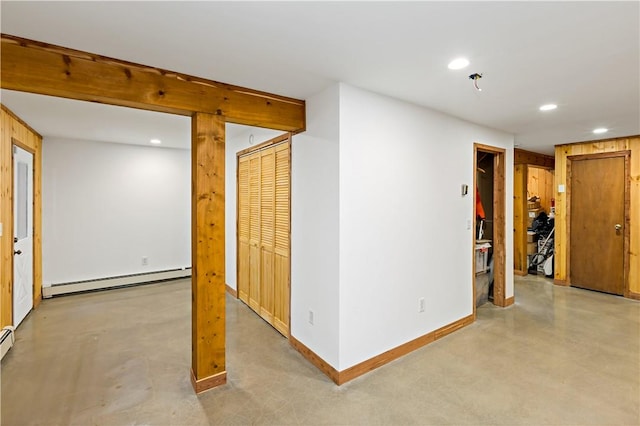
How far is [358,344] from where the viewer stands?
2607 mm

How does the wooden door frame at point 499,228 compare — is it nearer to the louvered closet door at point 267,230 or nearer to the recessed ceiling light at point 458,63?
the recessed ceiling light at point 458,63

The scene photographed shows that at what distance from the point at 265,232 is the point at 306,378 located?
5.54 feet

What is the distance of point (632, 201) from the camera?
4664 millimetres

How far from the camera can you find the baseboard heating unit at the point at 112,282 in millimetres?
4527

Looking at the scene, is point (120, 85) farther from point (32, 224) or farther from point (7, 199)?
point (32, 224)

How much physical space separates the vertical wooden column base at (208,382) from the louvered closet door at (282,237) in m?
0.90

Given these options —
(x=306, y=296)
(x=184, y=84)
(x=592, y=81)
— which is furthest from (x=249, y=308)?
(x=592, y=81)

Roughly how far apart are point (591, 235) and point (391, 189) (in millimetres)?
4385

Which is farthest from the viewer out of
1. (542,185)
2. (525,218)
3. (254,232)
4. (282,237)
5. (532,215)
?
(542,185)

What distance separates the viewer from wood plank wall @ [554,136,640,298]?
4.62 metres

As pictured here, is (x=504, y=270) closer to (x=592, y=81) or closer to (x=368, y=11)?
(x=592, y=81)

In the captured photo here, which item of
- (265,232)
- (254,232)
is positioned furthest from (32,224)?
(265,232)

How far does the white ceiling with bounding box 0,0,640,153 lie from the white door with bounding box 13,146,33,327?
4.06ft

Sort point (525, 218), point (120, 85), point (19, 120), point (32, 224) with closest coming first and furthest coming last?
1. point (120, 85)
2. point (19, 120)
3. point (32, 224)
4. point (525, 218)
